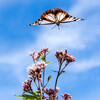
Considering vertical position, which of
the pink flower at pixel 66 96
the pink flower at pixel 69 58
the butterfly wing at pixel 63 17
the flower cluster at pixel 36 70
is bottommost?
the pink flower at pixel 66 96

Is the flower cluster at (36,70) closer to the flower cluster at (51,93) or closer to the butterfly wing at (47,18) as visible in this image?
the flower cluster at (51,93)

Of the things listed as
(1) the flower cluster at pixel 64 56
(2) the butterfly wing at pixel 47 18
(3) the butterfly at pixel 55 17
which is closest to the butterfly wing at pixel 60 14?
(3) the butterfly at pixel 55 17

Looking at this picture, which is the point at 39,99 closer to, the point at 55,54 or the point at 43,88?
the point at 43,88

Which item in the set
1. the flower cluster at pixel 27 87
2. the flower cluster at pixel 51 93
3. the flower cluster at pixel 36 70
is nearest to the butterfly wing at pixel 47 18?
the flower cluster at pixel 36 70

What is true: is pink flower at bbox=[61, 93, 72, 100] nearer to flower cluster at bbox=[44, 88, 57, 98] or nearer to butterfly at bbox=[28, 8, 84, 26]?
flower cluster at bbox=[44, 88, 57, 98]

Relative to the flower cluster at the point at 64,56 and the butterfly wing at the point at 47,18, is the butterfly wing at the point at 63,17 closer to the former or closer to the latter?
the butterfly wing at the point at 47,18

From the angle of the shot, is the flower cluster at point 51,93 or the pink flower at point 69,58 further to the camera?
the pink flower at point 69,58

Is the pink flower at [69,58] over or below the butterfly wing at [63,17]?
below

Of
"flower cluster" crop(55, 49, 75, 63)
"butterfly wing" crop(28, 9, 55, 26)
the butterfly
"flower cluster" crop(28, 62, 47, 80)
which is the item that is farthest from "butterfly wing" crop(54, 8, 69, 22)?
"flower cluster" crop(28, 62, 47, 80)
